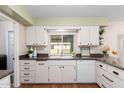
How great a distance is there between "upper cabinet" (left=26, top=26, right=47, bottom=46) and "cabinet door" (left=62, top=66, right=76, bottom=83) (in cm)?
117

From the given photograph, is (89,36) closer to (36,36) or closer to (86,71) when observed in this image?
(86,71)

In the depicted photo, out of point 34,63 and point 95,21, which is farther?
point 95,21

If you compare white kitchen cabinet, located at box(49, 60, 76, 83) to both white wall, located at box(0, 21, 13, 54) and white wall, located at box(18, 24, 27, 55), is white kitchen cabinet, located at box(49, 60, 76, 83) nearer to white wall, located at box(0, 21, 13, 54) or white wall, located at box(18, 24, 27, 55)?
white wall, located at box(18, 24, 27, 55)

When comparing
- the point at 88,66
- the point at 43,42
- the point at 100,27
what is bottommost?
the point at 88,66

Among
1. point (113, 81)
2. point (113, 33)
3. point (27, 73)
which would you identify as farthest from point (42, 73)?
point (113, 33)

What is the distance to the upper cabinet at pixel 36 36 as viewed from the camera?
196 inches

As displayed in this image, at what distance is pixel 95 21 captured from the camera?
506cm

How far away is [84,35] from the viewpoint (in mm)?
4969

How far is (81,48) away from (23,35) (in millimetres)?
2110

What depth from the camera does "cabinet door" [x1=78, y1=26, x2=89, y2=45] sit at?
496 centimetres

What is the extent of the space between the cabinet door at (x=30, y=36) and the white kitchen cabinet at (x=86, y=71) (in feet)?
5.75

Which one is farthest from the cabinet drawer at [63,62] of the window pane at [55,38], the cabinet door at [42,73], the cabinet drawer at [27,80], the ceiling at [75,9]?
the ceiling at [75,9]
